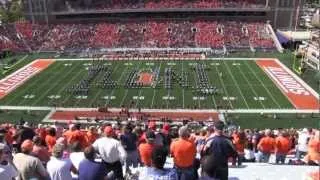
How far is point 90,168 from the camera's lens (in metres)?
6.96

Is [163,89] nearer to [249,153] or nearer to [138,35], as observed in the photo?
[138,35]

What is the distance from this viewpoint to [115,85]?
3688 centimetres

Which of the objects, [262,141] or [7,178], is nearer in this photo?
[7,178]

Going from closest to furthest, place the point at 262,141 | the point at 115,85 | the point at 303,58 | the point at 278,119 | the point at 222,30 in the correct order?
the point at 262,141 → the point at 278,119 → the point at 115,85 → the point at 303,58 → the point at 222,30

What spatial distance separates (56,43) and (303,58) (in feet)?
90.2

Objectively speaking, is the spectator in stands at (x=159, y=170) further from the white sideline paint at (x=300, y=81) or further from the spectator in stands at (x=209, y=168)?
the white sideline paint at (x=300, y=81)

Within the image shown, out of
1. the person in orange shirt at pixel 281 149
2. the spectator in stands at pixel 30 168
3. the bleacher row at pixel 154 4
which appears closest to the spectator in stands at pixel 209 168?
the spectator in stands at pixel 30 168

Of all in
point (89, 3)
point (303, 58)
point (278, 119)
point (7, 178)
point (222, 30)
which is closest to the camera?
point (7, 178)

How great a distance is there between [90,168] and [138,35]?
49.3 metres

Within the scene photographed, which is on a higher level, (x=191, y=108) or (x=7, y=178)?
(x=7, y=178)

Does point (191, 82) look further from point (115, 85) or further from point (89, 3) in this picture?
point (89, 3)

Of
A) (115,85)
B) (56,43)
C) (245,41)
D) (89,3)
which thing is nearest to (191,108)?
(115,85)

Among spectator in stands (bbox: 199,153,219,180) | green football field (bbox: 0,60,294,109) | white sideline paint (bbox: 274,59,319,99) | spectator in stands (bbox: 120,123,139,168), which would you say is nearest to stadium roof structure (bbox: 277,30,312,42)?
white sideline paint (bbox: 274,59,319,99)

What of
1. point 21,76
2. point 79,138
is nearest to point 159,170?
point 79,138
